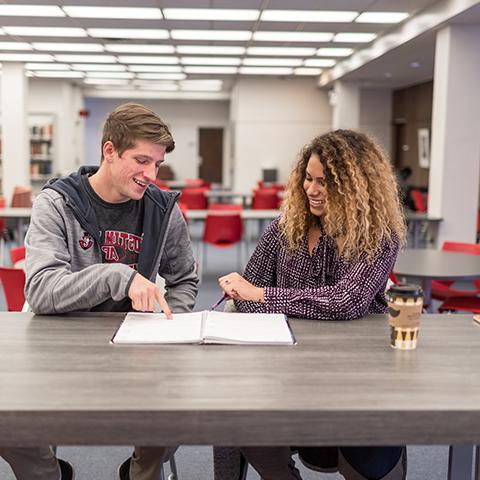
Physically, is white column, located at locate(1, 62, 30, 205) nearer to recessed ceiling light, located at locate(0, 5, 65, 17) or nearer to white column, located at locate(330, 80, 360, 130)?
recessed ceiling light, located at locate(0, 5, 65, 17)

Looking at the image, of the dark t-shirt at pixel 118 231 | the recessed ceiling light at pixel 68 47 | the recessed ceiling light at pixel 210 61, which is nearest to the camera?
the dark t-shirt at pixel 118 231

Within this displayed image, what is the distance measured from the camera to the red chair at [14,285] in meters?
2.99

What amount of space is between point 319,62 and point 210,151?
791 cm

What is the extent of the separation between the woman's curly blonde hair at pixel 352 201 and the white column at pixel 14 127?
9.96 m

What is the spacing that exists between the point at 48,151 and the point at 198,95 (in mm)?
4994

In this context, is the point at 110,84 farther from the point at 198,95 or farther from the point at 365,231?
the point at 365,231

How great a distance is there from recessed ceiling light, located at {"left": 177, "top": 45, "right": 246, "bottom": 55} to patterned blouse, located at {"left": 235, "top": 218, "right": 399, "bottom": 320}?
26.0ft

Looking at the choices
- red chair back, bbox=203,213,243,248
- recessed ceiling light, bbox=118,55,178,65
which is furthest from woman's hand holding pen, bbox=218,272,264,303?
recessed ceiling light, bbox=118,55,178,65

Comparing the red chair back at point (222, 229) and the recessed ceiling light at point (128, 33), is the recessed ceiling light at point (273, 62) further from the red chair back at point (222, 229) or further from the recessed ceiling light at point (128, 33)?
the red chair back at point (222, 229)

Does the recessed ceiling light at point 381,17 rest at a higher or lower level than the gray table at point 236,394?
higher

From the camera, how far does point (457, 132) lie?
675 centimetres

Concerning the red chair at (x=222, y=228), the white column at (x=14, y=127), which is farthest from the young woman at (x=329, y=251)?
the white column at (x=14, y=127)

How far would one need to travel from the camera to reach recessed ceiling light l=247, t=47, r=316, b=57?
31.9 ft

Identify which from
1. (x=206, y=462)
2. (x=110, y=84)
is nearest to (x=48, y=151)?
(x=110, y=84)
